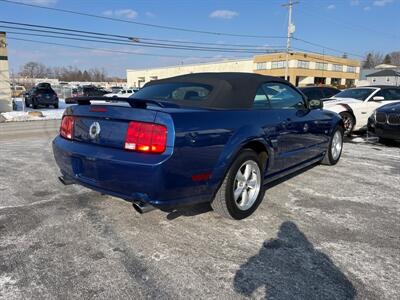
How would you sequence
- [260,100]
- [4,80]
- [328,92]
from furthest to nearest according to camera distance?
1. [4,80]
2. [328,92]
3. [260,100]

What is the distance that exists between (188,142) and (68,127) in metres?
1.53

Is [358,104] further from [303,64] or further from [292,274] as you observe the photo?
[303,64]

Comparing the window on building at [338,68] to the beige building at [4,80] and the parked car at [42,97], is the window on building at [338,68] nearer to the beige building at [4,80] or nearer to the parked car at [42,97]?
the parked car at [42,97]

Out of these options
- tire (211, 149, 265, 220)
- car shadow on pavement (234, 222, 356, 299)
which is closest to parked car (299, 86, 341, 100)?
tire (211, 149, 265, 220)

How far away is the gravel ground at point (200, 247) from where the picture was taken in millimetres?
2525

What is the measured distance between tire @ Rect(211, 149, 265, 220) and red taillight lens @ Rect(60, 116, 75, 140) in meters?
1.66

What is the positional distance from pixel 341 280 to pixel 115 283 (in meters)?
1.68

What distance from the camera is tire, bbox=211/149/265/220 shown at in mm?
3543

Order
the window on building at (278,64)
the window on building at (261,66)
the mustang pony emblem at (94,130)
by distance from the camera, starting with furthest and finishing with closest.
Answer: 1. the window on building at (261,66)
2. the window on building at (278,64)
3. the mustang pony emblem at (94,130)

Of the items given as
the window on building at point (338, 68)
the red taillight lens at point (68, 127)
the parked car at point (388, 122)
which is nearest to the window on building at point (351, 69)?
the window on building at point (338, 68)

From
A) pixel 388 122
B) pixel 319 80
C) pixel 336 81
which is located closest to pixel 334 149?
pixel 388 122

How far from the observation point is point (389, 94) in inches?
440

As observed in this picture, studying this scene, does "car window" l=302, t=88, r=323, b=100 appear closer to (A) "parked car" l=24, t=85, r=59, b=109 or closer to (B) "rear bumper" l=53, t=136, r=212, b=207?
(B) "rear bumper" l=53, t=136, r=212, b=207

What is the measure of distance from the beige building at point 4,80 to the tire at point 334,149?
850 inches
